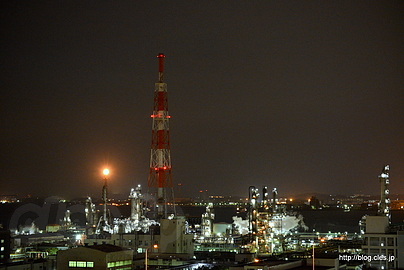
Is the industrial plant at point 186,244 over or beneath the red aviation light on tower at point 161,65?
beneath

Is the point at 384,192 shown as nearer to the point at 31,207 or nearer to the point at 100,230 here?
the point at 100,230

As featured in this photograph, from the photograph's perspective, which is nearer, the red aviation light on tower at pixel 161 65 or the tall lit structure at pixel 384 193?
the tall lit structure at pixel 384 193

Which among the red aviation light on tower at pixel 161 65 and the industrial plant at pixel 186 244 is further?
the red aviation light on tower at pixel 161 65

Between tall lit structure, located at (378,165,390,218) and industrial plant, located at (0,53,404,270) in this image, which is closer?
industrial plant, located at (0,53,404,270)

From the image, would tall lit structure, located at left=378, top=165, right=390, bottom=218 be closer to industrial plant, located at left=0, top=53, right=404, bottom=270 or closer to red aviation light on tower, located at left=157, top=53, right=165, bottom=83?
industrial plant, located at left=0, top=53, right=404, bottom=270

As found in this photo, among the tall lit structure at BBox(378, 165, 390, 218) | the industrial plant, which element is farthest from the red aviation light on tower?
the tall lit structure at BBox(378, 165, 390, 218)

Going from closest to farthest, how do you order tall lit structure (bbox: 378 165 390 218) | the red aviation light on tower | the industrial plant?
the industrial plant, tall lit structure (bbox: 378 165 390 218), the red aviation light on tower

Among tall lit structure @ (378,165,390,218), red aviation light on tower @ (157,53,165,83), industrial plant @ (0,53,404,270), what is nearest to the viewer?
industrial plant @ (0,53,404,270)

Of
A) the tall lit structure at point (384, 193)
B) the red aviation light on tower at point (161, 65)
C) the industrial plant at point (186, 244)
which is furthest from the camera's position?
the red aviation light on tower at point (161, 65)

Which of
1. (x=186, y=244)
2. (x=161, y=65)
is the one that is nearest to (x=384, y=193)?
(x=186, y=244)

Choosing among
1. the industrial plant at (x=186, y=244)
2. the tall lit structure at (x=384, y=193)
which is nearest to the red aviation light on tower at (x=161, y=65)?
the industrial plant at (x=186, y=244)

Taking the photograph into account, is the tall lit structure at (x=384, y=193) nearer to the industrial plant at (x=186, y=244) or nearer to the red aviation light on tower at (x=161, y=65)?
the industrial plant at (x=186, y=244)

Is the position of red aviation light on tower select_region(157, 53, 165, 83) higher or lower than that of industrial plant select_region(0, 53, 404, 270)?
higher

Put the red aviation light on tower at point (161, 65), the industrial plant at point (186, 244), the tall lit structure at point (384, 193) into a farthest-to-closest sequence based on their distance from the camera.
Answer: the red aviation light on tower at point (161, 65)
the tall lit structure at point (384, 193)
the industrial plant at point (186, 244)
